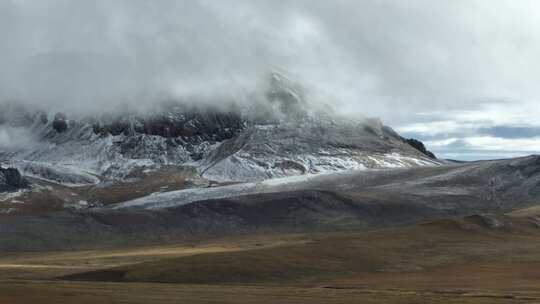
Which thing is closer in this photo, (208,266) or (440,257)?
(208,266)

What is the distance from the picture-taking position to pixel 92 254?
544ft

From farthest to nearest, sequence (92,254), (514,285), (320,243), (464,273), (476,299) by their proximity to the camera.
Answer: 1. (92,254)
2. (320,243)
3. (464,273)
4. (514,285)
5. (476,299)

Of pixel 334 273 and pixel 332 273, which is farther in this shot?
pixel 334 273

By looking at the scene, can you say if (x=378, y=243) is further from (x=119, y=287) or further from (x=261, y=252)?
(x=119, y=287)

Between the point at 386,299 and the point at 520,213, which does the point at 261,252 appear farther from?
the point at 520,213

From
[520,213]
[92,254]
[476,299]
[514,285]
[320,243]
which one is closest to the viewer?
[476,299]

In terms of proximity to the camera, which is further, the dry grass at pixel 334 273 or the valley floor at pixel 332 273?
the valley floor at pixel 332 273

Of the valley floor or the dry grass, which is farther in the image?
the valley floor

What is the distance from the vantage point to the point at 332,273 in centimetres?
10719

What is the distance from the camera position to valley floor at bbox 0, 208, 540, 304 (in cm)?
7562

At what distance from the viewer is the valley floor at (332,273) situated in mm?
75625

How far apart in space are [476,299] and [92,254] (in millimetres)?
109705

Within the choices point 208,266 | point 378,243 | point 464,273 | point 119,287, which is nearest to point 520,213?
point 378,243

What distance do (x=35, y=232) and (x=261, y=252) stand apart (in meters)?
96.7
